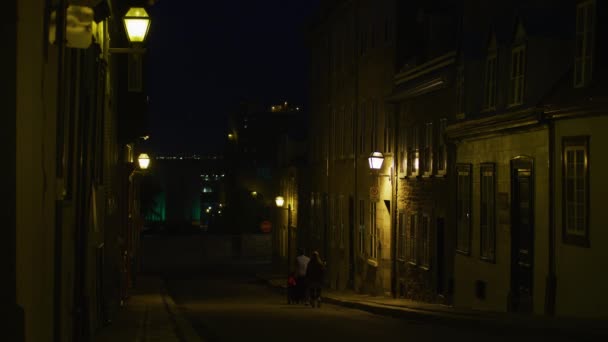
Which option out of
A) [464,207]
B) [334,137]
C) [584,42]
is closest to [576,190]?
[584,42]

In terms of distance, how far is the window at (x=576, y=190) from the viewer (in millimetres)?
17797

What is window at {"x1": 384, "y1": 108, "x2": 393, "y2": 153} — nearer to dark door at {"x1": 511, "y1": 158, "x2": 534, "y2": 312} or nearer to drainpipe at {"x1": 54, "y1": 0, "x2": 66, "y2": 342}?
dark door at {"x1": 511, "y1": 158, "x2": 534, "y2": 312}

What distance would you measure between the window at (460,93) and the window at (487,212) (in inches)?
89.7

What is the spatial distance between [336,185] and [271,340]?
26.6 meters

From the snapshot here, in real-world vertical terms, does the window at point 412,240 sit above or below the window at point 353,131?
below

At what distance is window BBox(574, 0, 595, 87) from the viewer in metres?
18.1

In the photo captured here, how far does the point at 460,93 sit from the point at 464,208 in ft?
9.65

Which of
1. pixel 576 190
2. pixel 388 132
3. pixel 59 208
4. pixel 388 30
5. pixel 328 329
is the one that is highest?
pixel 388 30

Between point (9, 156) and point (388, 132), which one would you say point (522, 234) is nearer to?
point (388, 132)

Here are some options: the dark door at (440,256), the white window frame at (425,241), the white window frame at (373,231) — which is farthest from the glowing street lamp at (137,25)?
the white window frame at (373,231)

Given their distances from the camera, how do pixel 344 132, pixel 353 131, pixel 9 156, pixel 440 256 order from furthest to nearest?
pixel 344 132 → pixel 353 131 → pixel 440 256 → pixel 9 156

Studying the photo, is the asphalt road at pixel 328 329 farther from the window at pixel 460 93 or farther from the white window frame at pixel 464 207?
the window at pixel 460 93

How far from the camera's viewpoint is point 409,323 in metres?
19.6

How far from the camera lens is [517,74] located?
21.8 m
